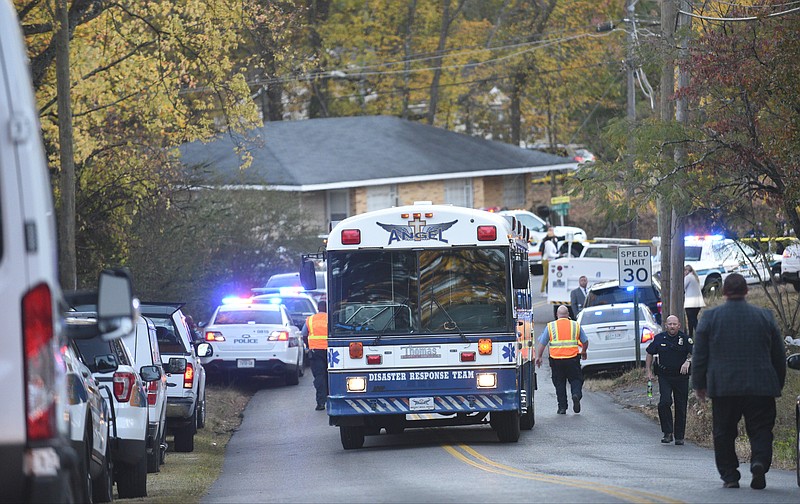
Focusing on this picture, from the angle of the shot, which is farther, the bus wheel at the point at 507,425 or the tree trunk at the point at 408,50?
the tree trunk at the point at 408,50

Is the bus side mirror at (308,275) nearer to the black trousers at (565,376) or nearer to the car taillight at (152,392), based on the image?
the car taillight at (152,392)

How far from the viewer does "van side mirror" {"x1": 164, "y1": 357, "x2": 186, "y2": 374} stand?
57.0 feet

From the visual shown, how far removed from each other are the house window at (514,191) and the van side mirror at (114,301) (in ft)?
182

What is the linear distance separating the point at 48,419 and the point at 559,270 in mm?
31557

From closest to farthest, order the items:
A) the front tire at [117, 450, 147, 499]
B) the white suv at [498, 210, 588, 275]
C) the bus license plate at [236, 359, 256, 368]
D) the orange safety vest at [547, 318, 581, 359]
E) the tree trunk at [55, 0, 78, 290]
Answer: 1. the front tire at [117, 450, 147, 499]
2. the tree trunk at [55, 0, 78, 290]
3. the orange safety vest at [547, 318, 581, 359]
4. the bus license plate at [236, 359, 256, 368]
5. the white suv at [498, 210, 588, 275]

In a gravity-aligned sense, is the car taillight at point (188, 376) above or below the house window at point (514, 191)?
below

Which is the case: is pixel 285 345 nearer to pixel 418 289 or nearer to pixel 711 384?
pixel 418 289

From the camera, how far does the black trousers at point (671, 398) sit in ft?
58.4

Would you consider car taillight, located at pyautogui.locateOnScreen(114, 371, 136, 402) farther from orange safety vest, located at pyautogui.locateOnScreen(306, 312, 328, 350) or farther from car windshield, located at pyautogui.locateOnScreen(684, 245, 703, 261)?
car windshield, located at pyautogui.locateOnScreen(684, 245, 703, 261)

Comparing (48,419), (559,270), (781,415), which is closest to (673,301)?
(781,415)

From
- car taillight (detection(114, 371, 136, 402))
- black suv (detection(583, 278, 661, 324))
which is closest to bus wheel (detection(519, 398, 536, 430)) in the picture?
car taillight (detection(114, 371, 136, 402))

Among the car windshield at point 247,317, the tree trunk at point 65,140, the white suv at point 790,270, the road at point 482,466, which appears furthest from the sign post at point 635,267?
the white suv at point 790,270

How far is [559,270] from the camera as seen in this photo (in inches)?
1458

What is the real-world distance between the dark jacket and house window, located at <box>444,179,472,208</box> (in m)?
45.3
